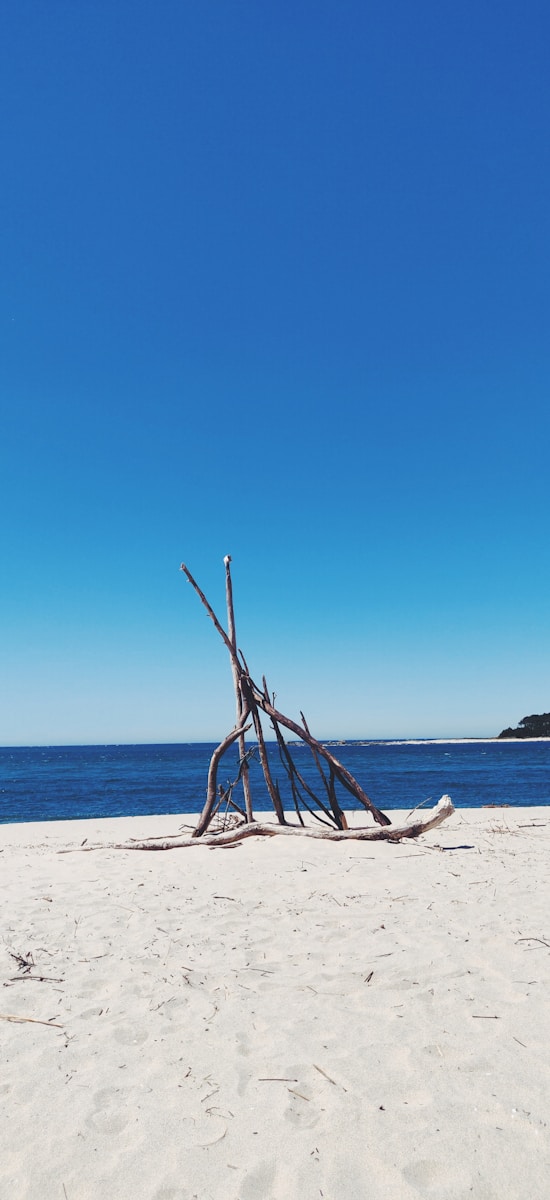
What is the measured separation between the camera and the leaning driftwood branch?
966 centimetres

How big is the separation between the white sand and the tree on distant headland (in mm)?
132011

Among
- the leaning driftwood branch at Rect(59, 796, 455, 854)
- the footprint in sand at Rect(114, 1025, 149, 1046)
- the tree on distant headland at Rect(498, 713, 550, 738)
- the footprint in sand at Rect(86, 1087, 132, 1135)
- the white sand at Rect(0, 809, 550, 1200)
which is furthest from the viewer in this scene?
the tree on distant headland at Rect(498, 713, 550, 738)

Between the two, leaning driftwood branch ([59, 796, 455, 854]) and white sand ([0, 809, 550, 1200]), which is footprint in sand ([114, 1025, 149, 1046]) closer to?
white sand ([0, 809, 550, 1200])

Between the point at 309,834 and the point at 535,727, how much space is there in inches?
5249

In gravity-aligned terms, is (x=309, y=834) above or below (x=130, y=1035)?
below

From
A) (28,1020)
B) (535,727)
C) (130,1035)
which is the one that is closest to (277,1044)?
(130,1035)

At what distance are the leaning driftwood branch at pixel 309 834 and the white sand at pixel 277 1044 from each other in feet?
9.35

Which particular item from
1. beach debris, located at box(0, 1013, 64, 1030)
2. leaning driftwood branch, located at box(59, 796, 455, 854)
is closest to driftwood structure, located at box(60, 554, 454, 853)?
leaning driftwood branch, located at box(59, 796, 455, 854)

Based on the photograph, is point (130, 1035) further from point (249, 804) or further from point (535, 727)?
point (535, 727)

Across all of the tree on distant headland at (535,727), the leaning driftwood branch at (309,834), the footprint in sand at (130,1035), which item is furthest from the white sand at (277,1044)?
the tree on distant headland at (535,727)

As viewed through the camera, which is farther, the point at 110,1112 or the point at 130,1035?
the point at 130,1035

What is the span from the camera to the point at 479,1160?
263 centimetres

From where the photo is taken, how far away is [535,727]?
12838cm

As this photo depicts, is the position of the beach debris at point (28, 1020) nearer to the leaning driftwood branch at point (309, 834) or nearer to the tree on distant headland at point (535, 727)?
the leaning driftwood branch at point (309, 834)
